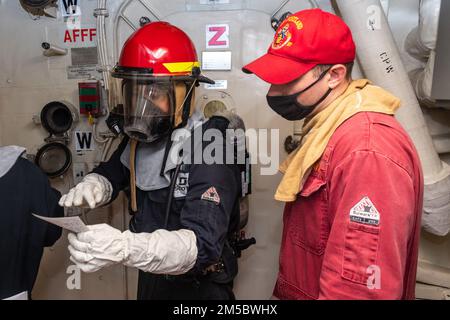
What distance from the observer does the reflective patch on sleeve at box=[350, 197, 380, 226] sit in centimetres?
83

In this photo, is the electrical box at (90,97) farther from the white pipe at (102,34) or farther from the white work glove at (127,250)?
the white work glove at (127,250)

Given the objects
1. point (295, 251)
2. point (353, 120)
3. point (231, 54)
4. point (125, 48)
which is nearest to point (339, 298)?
point (295, 251)

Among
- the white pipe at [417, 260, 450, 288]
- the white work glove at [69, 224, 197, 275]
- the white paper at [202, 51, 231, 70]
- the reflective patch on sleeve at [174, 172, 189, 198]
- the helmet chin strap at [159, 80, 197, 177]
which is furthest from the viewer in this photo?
the white paper at [202, 51, 231, 70]

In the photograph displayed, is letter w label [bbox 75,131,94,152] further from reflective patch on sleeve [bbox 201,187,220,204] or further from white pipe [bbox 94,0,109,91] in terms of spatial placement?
reflective patch on sleeve [bbox 201,187,220,204]

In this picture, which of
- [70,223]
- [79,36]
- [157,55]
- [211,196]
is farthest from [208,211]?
[79,36]

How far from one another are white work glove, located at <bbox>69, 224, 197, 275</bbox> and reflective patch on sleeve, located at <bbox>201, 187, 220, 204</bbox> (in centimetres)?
18

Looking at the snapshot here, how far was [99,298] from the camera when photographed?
2172 millimetres

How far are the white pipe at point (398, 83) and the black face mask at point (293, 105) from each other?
1.96 ft

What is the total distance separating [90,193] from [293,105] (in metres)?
0.89

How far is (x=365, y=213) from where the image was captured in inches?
33.2

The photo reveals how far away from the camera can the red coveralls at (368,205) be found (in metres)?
0.83

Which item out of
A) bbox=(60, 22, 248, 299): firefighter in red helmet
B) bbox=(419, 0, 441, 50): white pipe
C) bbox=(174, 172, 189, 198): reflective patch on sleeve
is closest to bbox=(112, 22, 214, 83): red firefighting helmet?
bbox=(60, 22, 248, 299): firefighter in red helmet

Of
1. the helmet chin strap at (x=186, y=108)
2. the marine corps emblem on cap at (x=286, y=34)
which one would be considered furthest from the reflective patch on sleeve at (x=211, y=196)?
the marine corps emblem on cap at (x=286, y=34)

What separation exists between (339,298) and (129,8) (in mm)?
1805
